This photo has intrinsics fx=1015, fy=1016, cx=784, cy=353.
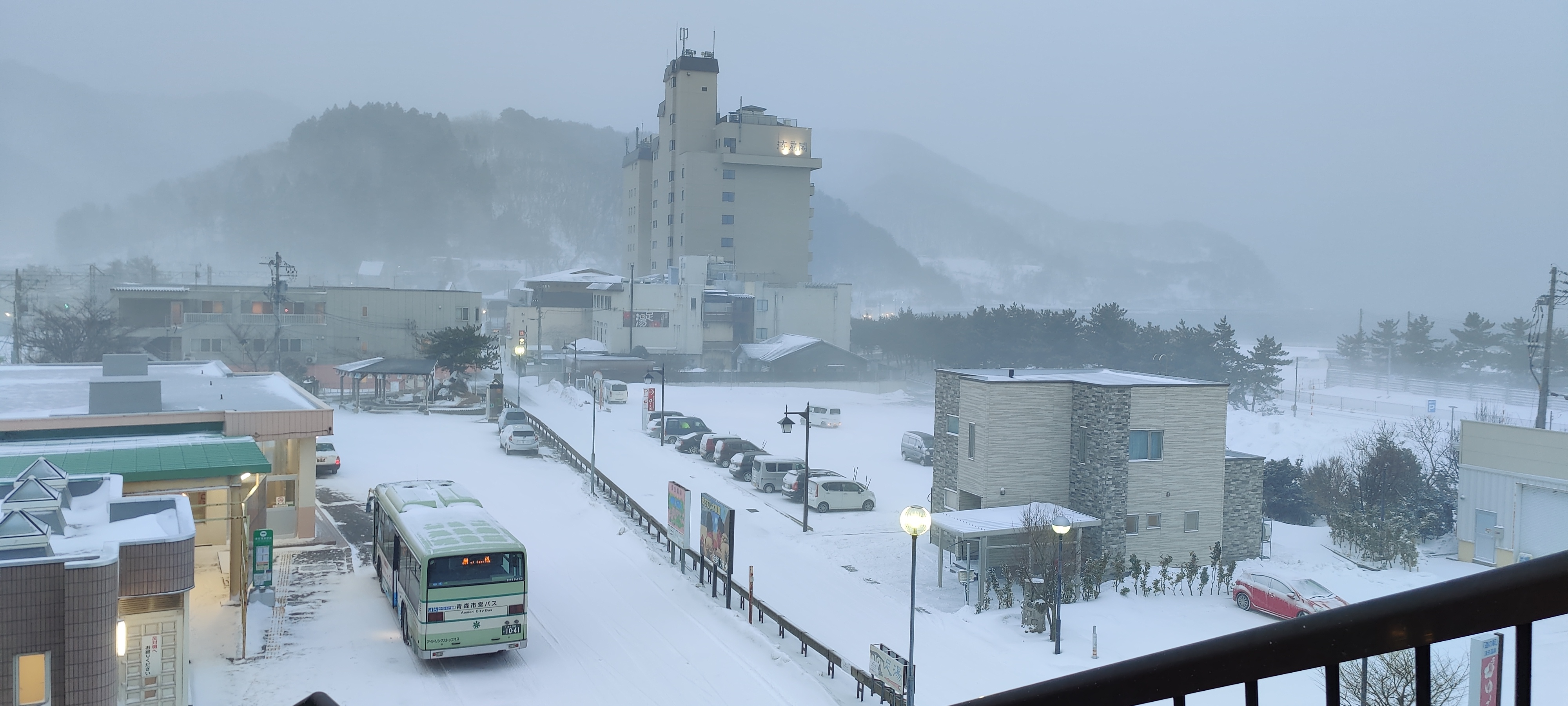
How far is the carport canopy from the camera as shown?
20.3 metres

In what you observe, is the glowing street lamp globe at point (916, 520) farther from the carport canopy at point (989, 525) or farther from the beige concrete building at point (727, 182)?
the beige concrete building at point (727, 182)

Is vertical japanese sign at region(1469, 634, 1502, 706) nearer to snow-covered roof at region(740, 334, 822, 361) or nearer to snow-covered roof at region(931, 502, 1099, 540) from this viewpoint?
snow-covered roof at region(931, 502, 1099, 540)

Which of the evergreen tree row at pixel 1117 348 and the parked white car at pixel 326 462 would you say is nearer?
the parked white car at pixel 326 462

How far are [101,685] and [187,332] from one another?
187 ft

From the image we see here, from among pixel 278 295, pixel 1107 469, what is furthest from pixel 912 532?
pixel 278 295

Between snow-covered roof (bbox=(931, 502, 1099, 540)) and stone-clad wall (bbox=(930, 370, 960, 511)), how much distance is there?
6.11 feet

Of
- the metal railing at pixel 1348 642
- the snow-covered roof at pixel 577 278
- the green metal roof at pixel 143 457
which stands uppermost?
the snow-covered roof at pixel 577 278

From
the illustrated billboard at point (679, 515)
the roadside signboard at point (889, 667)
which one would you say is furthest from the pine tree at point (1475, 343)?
the roadside signboard at point (889, 667)

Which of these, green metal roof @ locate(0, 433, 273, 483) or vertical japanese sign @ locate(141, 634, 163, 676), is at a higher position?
green metal roof @ locate(0, 433, 273, 483)

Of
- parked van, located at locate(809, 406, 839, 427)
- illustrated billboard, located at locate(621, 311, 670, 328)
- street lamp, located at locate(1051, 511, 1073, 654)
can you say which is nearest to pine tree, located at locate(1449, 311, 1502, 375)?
parked van, located at locate(809, 406, 839, 427)

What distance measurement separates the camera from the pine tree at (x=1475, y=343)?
71.6 metres

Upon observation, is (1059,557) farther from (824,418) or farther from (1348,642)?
(824,418)

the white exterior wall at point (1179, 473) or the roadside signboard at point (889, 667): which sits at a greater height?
the white exterior wall at point (1179, 473)

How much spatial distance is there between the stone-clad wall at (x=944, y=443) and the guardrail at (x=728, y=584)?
6.78m
